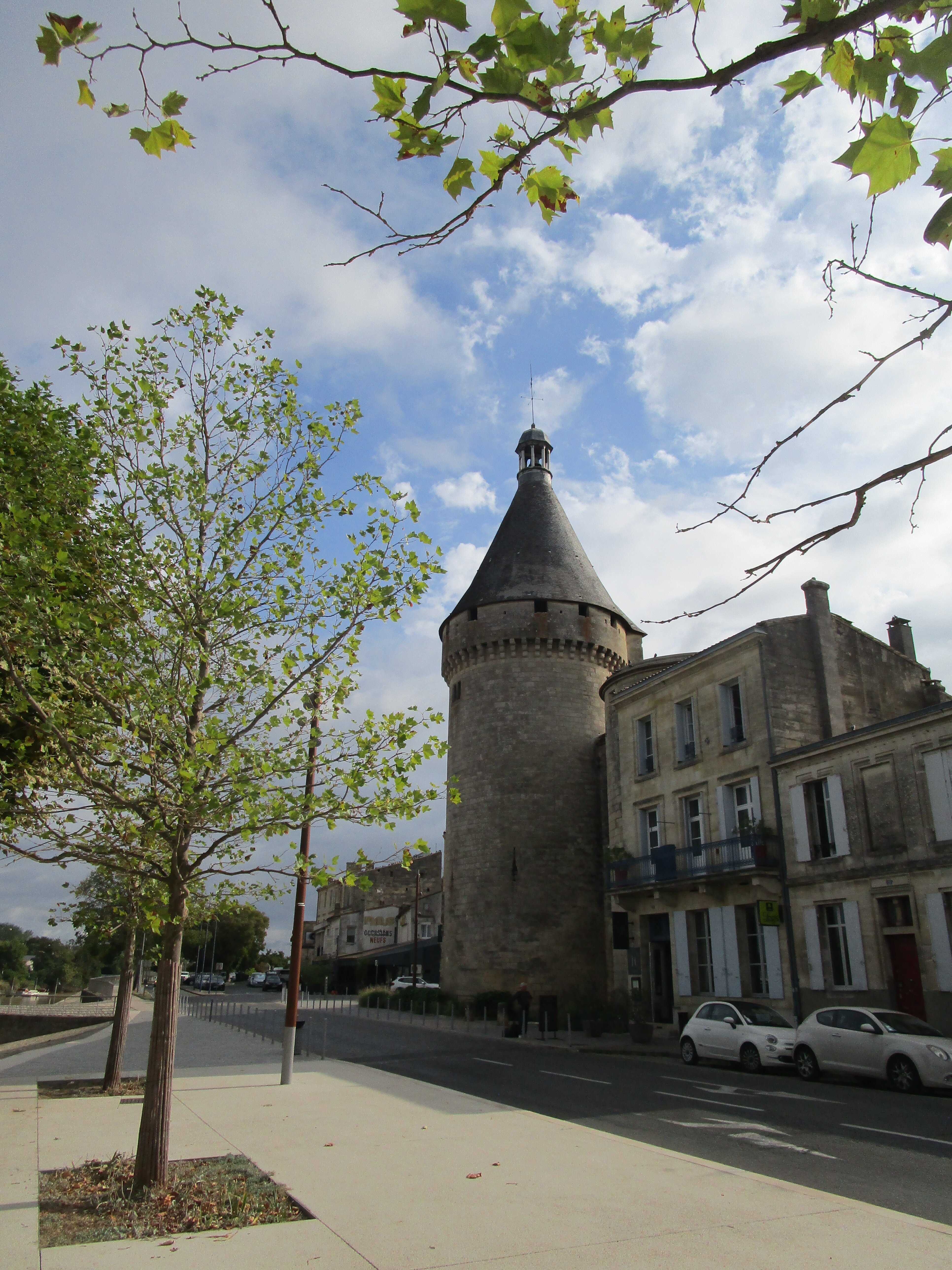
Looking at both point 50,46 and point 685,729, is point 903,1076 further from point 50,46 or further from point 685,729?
point 50,46

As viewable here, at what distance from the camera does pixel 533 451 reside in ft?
133

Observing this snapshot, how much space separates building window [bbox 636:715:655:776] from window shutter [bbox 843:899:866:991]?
316 inches

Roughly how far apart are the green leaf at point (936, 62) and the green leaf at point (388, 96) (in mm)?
1637

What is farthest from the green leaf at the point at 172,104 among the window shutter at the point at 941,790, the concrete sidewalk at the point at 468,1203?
the window shutter at the point at 941,790

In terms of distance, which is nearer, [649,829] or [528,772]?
[649,829]

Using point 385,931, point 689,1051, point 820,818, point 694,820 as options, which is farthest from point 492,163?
point 385,931

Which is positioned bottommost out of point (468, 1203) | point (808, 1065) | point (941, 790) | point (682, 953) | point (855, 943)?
point (808, 1065)

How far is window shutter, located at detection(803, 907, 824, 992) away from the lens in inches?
703

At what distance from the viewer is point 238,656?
7.11m

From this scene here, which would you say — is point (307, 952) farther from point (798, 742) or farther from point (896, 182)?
point (896, 182)

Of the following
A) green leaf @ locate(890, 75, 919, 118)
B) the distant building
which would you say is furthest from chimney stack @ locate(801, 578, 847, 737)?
the distant building

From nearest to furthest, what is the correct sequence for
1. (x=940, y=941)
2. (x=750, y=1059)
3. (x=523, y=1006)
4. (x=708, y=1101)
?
1. (x=708, y=1101)
2. (x=750, y=1059)
3. (x=940, y=941)
4. (x=523, y=1006)

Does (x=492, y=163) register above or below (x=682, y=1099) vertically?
above

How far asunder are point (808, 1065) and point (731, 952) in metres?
6.35
